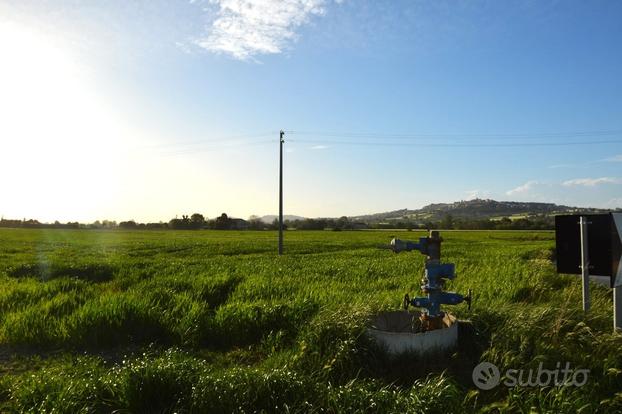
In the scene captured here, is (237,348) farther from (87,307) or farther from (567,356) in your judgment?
(567,356)

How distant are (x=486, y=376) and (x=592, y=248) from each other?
252 centimetres

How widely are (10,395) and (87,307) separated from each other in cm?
314

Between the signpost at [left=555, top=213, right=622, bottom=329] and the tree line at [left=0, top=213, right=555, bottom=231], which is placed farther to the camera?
the tree line at [left=0, top=213, right=555, bottom=231]

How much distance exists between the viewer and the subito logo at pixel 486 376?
191 inches

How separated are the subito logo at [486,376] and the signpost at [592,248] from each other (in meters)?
2.03

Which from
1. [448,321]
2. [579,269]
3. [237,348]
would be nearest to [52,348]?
[237,348]

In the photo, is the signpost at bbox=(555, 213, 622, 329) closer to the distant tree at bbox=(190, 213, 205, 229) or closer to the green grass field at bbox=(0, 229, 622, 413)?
the green grass field at bbox=(0, 229, 622, 413)

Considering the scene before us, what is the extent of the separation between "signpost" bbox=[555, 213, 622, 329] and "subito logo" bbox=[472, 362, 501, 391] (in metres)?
2.03

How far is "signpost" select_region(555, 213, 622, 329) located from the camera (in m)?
5.78

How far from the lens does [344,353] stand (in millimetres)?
5453

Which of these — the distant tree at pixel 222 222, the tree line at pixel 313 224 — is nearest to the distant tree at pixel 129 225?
the tree line at pixel 313 224

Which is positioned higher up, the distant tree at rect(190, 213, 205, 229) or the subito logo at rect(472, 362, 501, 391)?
the distant tree at rect(190, 213, 205, 229)

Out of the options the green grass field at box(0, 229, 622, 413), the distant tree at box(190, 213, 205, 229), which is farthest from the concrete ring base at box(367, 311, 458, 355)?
the distant tree at box(190, 213, 205, 229)

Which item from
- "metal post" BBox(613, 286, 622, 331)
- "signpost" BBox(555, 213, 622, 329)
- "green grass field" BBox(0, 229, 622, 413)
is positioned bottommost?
"green grass field" BBox(0, 229, 622, 413)
